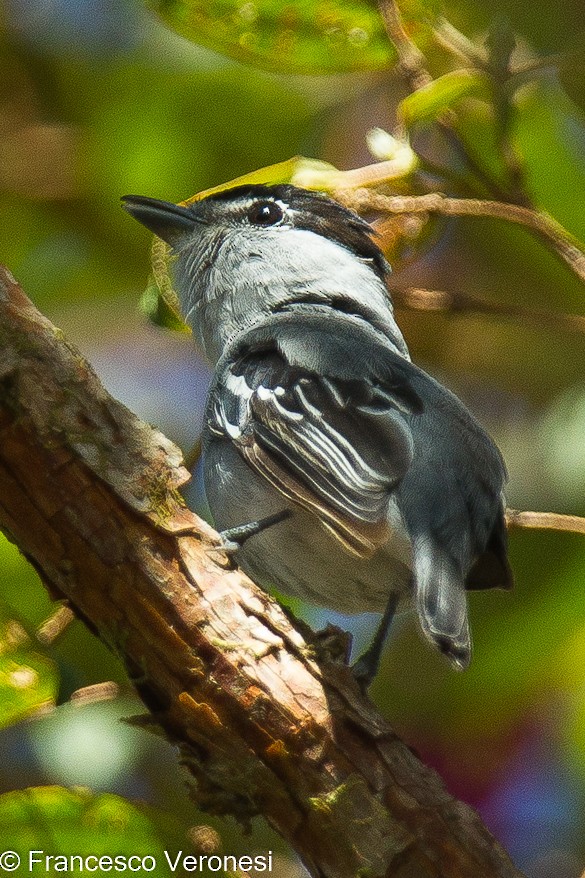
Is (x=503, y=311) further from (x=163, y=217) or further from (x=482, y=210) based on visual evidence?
(x=163, y=217)

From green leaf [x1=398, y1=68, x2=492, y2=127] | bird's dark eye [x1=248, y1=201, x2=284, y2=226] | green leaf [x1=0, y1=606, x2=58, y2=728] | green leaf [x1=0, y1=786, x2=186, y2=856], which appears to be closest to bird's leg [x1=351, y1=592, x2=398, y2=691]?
green leaf [x1=0, y1=786, x2=186, y2=856]

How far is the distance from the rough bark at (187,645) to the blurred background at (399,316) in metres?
1.28

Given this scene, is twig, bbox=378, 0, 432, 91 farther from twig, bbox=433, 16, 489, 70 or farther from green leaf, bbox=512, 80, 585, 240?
green leaf, bbox=512, 80, 585, 240

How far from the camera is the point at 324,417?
2961mm

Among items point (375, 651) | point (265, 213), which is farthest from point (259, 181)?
point (375, 651)

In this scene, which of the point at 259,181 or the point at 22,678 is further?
the point at 259,181

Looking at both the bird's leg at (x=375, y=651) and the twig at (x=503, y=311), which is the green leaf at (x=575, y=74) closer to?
the twig at (x=503, y=311)

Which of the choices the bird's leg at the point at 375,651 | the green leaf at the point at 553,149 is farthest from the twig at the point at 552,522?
the green leaf at the point at 553,149

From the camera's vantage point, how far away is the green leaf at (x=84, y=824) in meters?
2.36

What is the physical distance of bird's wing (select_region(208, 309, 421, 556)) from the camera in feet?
8.93

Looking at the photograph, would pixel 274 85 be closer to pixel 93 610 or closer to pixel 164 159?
pixel 164 159

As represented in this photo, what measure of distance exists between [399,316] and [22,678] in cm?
294

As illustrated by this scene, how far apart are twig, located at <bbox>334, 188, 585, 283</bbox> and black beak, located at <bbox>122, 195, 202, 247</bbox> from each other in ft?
3.07

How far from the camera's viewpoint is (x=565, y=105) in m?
3.71
